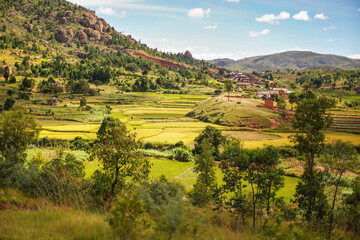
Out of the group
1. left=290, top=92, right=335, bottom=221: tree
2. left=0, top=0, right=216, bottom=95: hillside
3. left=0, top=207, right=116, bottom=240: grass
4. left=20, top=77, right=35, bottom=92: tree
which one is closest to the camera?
left=0, top=207, right=116, bottom=240: grass

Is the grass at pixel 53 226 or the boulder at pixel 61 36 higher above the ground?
the boulder at pixel 61 36

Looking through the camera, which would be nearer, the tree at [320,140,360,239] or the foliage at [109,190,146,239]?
the foliage at [109,190,146,239]

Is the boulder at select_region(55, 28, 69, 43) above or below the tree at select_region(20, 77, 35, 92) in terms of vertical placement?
above

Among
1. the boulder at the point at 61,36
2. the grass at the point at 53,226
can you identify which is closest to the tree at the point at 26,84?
the grass at the point at 53,226

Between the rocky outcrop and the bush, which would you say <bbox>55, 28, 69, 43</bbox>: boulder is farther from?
the bush

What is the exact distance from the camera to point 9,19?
18975 cm

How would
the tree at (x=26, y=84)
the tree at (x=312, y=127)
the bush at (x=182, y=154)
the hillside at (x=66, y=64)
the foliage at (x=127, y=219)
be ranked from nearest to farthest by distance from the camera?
the foliage at (x=127, y=219), the tree at (x=312, y=127), the bush at (x=182, y=154), the tree at (x=26, y=84), the hillside at (x=66, y=64)

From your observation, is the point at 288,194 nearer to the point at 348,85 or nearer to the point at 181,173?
the point at 181,173

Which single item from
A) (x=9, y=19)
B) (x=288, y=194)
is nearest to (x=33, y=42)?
(x=9, y=19)

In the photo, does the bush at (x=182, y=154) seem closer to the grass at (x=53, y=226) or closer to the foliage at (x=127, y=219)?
the grass at (x=53, y=226)

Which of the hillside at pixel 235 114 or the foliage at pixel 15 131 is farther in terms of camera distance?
the hillside at pixel 235 114

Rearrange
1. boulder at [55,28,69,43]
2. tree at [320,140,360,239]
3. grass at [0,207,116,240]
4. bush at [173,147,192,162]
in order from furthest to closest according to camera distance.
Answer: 1. boulder at [55,28,69,43]
2. bush at [173,147,192,162]
3. tree at [320,140,360,239]
4. grass at [0,207,116,240]

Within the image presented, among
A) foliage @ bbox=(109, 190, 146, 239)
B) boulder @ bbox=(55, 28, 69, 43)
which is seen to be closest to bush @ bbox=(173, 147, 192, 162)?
foliage @ bbox=(109, 190, 146, 239)

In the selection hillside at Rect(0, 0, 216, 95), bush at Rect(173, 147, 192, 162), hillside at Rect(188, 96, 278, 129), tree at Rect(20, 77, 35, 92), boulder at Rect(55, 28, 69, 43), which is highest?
boulder at Rect(55, 28, 69, 43)
